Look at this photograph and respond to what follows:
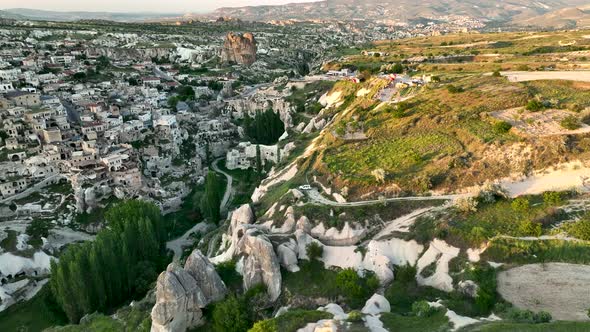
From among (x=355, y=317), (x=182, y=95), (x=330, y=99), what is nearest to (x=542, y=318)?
(x=355, y=317)

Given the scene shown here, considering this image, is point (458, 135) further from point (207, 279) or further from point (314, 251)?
point (207, 279)

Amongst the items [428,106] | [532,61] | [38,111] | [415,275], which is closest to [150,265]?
[415,275]

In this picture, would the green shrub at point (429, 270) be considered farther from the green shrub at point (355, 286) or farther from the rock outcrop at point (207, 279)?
the rock outcrop at point (207, 279)

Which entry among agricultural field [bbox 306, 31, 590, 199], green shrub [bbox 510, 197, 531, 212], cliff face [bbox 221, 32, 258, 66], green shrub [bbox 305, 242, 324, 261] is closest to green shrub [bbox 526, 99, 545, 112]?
agricultural field [bbox 306, 31, 590, 199]

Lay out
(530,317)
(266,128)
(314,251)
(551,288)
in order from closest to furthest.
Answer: (530,317)
(551,288)
(314,251)
(266,128)

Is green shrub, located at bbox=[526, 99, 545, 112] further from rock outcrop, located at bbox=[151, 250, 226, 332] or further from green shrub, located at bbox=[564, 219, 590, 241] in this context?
rock outcrop, located at bbox=[151, 250, 226, 332]

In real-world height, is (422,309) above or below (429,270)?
above

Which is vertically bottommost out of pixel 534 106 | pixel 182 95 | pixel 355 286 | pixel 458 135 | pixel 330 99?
pixel 355 286

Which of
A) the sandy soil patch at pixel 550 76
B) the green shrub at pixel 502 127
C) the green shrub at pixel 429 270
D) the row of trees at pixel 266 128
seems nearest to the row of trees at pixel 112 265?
the green shrub at pixel 429 270
